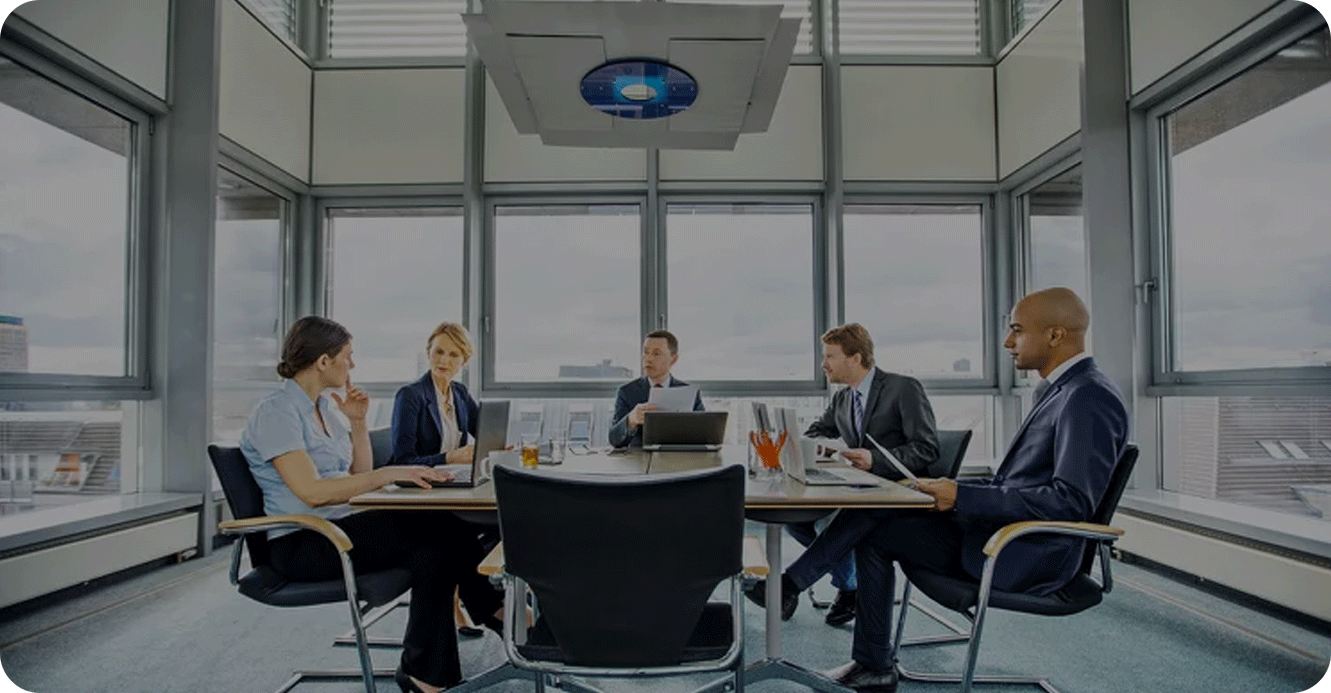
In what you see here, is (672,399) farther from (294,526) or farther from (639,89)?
(294,526)

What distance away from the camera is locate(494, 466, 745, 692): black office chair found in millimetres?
1573

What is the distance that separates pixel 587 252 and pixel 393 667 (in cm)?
359

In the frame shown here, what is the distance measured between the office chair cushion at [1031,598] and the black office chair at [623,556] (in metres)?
0.83

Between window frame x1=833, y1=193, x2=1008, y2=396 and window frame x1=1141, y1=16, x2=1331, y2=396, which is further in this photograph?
window frame x1=833, y1=193, x2=1008, y2=396

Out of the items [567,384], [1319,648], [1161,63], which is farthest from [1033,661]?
[567,384]

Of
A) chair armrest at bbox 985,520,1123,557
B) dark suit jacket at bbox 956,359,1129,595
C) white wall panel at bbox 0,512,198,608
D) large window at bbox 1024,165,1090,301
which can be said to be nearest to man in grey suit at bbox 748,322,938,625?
dark suit jacket at bbox 956,359,1129,595

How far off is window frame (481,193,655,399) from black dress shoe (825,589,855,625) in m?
2.77

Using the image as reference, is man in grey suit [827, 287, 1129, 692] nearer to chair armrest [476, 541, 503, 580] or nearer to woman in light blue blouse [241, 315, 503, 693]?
chair armrest [476, 541, 503, 580]

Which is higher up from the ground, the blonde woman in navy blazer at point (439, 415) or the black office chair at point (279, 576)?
the blonde woman in navy blazer at point (439, 415)

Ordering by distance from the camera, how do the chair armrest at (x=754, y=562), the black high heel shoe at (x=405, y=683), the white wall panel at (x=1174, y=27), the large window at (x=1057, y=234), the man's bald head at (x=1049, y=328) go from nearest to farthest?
the chair armrest at (x=754, y=562) → the man's bald head at (x=1049, y=328) → the black high heel shoe at (x=405, y=683) → the white wall panel at (x=1174, y=27) → the large window at (x=1057, y=234)

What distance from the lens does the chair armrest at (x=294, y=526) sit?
2.15m

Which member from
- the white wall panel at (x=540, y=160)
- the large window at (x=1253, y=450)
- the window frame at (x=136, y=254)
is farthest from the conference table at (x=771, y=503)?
the white wall panel at (x=540, y=160)

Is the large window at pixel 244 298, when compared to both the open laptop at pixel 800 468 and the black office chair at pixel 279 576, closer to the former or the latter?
the black office chair at pixel 279 576

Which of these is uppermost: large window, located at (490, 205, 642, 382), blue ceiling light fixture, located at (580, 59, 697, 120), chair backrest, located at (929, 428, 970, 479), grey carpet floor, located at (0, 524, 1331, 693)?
blue ceiling light fixture, located at (580, 59, 697, 120)
